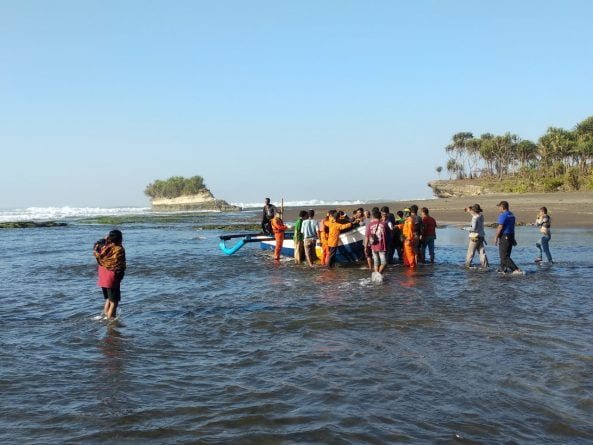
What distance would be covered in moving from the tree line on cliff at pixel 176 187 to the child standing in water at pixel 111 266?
5405 inches

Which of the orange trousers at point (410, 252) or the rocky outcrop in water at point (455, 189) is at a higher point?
the rocky outcrop in water at point (455, 189)

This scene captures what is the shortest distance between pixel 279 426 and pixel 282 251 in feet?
46.9

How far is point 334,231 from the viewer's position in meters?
15.2

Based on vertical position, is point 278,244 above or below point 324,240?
below

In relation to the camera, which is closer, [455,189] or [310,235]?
[310,235]

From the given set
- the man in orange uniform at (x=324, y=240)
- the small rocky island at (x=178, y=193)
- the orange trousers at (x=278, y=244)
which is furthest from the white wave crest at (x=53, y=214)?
the man in orange uniform at (x=324, y=240)

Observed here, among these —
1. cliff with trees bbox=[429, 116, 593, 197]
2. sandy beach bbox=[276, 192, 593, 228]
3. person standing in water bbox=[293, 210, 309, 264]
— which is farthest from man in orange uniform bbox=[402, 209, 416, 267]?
cliff with trees bbox=[429, 116, 593, 197]

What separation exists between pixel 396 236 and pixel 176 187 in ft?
455

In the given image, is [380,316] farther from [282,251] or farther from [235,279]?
[282,251]

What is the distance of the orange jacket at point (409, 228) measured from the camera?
14000mm

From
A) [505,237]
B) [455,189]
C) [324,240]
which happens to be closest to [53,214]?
[455,189]

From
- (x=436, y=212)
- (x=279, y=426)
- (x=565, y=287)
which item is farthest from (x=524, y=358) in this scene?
(x=436, y=212)

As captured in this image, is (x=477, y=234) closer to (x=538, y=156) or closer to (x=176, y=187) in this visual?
(x=538, y=156)

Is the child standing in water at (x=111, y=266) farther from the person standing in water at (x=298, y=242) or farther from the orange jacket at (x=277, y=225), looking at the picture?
the orange jacket at (x=277, y=225)
